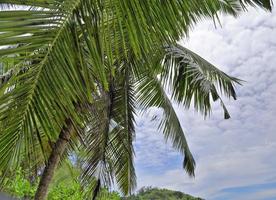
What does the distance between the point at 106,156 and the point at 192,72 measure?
196 centimetres

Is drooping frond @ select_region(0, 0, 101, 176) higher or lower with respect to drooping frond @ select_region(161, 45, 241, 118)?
lower

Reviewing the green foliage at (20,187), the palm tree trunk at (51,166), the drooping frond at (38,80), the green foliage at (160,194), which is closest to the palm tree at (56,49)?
the drooping frond at (38,80)

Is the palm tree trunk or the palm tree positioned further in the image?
the palm tree trunk

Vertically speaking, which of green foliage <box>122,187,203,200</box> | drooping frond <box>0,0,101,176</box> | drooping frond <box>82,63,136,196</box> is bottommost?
drooping frond <box>0,0,101,176</box>

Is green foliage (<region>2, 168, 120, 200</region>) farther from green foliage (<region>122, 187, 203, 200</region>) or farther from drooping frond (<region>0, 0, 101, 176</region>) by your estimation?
green foliage (<region>122, 187, 203, 200</region>)

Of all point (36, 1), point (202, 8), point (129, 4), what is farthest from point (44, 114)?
point (202, 8)

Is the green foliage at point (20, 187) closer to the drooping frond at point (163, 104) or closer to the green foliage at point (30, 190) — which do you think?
the green foliage at point (30, 190)

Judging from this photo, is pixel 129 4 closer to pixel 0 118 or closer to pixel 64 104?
pixel 64 104

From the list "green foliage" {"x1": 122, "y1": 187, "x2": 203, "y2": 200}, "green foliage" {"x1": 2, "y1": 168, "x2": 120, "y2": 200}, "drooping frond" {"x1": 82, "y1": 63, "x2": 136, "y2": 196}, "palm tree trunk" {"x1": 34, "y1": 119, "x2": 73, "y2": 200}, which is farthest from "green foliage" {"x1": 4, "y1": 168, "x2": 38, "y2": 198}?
"green foliage" {"x1": 122, "y1": 187, "x2": 203, "y2": 200}

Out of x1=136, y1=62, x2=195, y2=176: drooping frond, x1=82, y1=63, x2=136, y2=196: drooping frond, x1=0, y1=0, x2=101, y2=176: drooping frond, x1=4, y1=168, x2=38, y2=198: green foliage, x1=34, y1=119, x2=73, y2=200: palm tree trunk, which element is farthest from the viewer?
x1=4, y1=168, x2=38, y2=198: green foliage

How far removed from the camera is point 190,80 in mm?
7090

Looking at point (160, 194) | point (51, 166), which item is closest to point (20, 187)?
point (51, 166)

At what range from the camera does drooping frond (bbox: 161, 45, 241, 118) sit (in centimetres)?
701

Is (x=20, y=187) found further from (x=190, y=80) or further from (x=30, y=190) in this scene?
(x=190, y=80)
